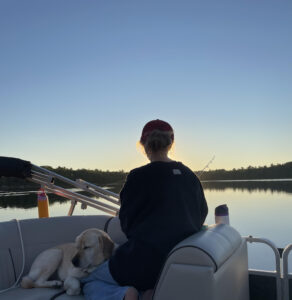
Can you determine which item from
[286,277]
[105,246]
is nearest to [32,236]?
[105,246]

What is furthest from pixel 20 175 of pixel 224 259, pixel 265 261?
pixel 265 261

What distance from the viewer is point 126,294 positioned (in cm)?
185

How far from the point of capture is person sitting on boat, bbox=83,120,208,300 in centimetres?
183

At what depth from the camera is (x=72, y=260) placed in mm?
2340

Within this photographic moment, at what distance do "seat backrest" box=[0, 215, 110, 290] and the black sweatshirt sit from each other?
1.15 metres

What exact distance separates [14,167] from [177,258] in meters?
1.79

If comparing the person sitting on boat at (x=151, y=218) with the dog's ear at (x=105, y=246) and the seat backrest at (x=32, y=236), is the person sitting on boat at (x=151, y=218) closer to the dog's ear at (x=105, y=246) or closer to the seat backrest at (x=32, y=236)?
the dog's ear at (x=105, y=246)

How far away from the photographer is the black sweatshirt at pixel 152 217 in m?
1.82

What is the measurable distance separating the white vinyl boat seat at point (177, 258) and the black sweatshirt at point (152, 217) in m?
0.11

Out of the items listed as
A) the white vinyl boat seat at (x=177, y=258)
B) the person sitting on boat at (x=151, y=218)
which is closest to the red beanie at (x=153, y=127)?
the person sitting on boat at (x=151, y=218)

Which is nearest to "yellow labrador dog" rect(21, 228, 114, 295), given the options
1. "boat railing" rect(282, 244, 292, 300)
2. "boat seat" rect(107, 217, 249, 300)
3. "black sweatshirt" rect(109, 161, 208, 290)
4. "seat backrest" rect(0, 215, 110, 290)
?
"seat backrest" rect(0, 215, 110, 290)

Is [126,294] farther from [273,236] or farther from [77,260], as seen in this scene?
[273,236]

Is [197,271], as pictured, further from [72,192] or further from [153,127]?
[72,192]

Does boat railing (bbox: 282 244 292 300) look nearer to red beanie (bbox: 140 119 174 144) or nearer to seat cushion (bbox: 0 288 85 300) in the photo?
red beanie (bbox: 140 119 174 144)
